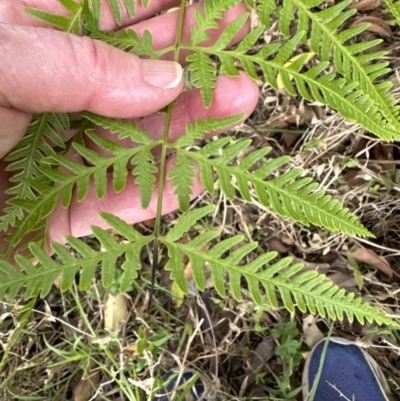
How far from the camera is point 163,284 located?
312cm

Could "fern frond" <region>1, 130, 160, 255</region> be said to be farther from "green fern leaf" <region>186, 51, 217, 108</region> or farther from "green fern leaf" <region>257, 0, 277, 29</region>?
"green fern leaf" <region>257, 0, 277, 29</region>

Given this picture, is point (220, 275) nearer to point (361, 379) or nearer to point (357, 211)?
point (357, 211)

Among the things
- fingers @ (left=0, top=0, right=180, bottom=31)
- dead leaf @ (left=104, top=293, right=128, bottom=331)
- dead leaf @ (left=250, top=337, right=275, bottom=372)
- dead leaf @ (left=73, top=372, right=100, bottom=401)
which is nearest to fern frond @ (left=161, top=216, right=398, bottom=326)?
fingers @ (left=0, top=0, right=180, bottom=31)

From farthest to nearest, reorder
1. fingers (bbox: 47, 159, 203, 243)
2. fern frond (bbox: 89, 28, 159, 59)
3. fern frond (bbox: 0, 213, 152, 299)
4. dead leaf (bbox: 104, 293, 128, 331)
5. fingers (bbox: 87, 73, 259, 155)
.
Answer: dead leaf (bbox: 104, 293, 128, 331) → fingers (bbox: 47, 159, 203, 243) → fingers (bbox: 87, 73, 259, 155) → fern frond (bbox: 89, 28, 159, 59) → fern frond (bbox: 0, 213, 152, 299)

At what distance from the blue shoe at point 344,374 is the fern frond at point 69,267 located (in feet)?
5.10

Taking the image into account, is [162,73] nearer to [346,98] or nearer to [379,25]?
[346,98]

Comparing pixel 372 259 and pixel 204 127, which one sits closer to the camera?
pixel 204 127

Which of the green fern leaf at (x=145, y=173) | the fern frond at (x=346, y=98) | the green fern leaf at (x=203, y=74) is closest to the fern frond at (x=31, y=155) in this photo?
the green fern leaf at (x=145, y=173)

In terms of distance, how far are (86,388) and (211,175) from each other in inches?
70.7

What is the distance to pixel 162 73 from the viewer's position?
188 centimetres

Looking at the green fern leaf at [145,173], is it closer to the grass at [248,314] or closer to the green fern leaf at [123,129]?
the green fern leaf at [123,129]

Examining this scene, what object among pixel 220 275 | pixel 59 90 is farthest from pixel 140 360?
pixel 59 90

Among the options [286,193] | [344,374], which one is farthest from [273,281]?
[344,374]

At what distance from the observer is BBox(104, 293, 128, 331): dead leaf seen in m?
3.06
